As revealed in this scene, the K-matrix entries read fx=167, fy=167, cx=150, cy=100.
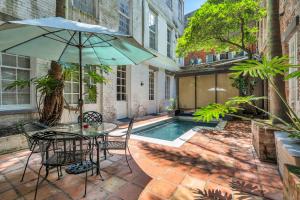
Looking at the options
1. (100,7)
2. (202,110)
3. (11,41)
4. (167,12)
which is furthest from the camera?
(167,12)

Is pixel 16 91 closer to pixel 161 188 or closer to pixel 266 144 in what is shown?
pixel 161 188

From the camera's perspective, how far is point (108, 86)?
24.3 feet

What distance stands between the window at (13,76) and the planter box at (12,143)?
1.25m

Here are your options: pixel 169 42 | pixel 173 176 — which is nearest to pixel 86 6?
pixel 173 176

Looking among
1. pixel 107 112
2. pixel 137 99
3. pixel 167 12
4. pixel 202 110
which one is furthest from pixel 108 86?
pixel 167 12

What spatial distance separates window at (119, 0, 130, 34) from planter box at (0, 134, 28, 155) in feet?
21.5

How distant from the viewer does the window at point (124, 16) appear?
334 inches

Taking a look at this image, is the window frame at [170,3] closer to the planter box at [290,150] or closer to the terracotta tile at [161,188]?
the planter box at [290,150]

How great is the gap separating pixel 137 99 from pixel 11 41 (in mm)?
6911

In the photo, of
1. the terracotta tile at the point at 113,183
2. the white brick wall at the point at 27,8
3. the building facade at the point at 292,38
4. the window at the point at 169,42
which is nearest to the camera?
the terracotta tile at the point at 113,183

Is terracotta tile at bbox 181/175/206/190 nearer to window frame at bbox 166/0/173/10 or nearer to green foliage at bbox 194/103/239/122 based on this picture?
green foliage at bbox 194/103/239/122

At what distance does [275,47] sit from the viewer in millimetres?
3205

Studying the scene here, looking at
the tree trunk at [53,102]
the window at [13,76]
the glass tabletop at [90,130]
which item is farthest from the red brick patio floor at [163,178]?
the window at [13,76]

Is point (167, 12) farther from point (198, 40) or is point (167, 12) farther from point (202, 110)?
point (202, 110)
